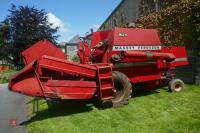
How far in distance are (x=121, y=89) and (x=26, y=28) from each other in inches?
1021

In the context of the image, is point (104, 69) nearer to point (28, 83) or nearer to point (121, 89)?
point (121, 89)

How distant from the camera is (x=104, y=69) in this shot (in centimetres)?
847

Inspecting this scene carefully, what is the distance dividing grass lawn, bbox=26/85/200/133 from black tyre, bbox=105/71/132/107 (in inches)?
7.9

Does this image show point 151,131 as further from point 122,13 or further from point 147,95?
point 122,13

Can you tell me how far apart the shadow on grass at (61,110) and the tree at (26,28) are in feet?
76.3

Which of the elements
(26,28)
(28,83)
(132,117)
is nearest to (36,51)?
(28,83)

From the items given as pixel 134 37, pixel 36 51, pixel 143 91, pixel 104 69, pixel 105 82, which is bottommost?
pixel 143 91

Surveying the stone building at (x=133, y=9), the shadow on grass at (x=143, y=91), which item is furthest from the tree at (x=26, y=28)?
the shadow on grass at (x=143, y=91)

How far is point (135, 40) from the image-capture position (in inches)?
387

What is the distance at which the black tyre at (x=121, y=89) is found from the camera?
8.81 meters

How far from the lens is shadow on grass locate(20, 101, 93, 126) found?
8.54 m

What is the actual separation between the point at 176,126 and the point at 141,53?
3242 mm

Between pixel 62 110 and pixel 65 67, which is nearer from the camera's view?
pixel 65 67

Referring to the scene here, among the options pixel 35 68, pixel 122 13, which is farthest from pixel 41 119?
pixel 122 13
